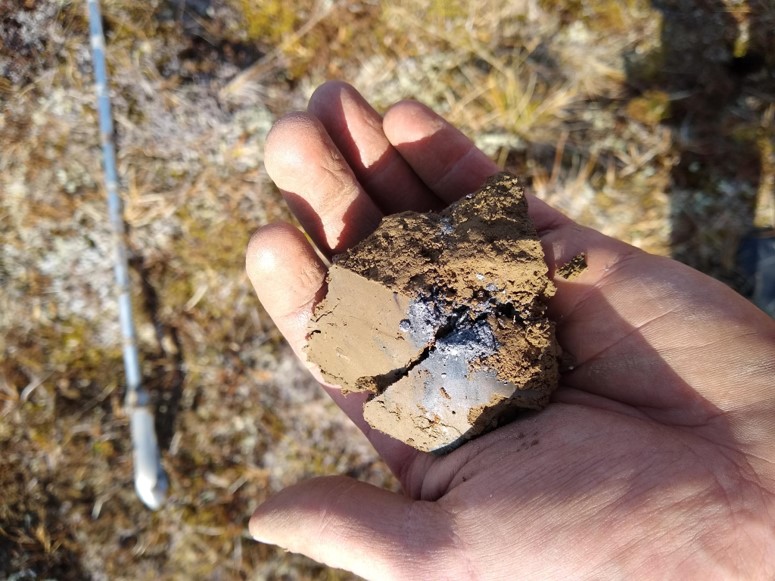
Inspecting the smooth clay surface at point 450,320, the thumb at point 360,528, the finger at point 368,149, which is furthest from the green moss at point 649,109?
the thumb at point 360,528

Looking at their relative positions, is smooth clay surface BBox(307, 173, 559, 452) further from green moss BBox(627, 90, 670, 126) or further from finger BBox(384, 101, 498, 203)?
green moss BBox(627, 90, 670, 126)

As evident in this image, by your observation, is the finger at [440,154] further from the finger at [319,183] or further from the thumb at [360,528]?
the thumb at [360,528]

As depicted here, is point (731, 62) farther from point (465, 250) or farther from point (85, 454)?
point (85, 454)

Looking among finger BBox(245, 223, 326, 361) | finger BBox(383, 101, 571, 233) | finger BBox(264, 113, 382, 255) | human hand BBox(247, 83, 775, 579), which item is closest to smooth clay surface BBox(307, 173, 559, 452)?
human hand BBox(247, 83, 775, 579)

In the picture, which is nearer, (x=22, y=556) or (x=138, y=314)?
(x=22, y=556)

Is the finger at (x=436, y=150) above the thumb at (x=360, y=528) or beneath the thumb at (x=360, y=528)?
above

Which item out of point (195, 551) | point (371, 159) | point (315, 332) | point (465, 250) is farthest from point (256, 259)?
point (195, 551)
